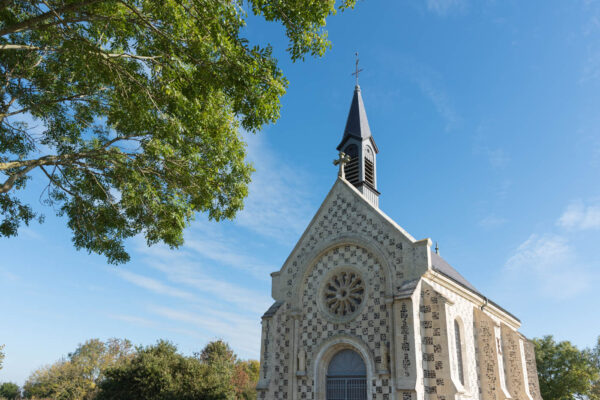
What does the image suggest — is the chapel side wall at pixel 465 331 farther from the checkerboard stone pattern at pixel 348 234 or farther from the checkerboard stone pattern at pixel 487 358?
the checkerboard stone pattern at pixel 348 234

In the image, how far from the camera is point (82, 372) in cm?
4728

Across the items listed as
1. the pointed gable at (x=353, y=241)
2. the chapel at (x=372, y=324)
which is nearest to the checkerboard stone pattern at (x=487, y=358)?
the chapel at (x=372, y=324)

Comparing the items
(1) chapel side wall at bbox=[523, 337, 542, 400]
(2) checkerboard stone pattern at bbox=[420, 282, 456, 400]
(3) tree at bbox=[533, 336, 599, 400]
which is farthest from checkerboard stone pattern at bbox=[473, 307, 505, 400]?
(3) tree at bbox=[533, 336, 599, 400]

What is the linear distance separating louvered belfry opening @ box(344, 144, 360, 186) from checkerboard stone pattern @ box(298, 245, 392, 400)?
5815mm

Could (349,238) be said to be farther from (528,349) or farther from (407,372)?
(528,349)

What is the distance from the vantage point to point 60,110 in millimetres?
12523

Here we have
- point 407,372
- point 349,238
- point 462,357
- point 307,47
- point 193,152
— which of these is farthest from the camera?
point 349,238

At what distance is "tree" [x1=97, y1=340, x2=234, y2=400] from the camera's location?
23922 millimetres

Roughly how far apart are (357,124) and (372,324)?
1423 centimetres

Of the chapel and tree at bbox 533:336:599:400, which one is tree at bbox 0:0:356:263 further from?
tree at bbox 533:336:599:400

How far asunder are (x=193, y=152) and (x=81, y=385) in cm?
4686

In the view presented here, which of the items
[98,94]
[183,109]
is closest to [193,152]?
[183,109]

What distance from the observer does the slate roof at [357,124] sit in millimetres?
25894

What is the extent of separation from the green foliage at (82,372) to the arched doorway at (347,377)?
3500cm
